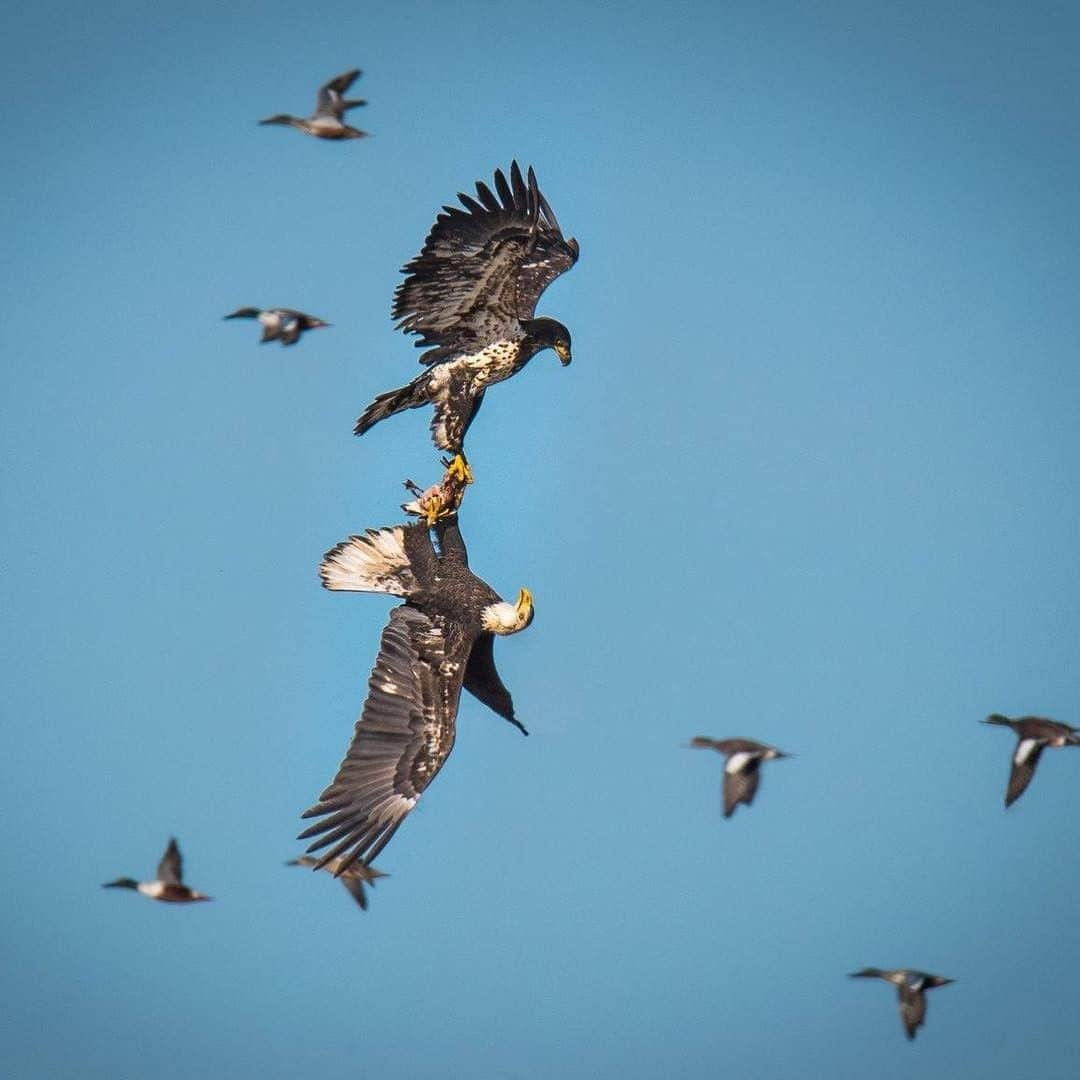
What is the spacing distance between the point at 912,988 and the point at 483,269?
604 cm

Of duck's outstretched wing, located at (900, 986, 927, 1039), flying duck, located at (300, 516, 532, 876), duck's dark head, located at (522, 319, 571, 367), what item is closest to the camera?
flying duck, located at (300, 516, 532, 876)

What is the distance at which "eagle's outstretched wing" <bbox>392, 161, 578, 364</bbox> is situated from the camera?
1881 centimetres

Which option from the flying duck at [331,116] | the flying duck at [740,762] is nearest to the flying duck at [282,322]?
the flying duck at [331,116]

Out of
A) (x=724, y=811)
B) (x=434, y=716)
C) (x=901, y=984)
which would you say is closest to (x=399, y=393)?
(x=434, y=716)

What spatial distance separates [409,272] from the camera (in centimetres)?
1884

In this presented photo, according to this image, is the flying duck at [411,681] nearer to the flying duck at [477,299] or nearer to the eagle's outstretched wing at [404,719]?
the eagle's outstretched wing at [404,719]

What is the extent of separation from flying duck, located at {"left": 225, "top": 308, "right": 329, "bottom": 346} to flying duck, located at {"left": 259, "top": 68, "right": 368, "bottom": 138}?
1.42m

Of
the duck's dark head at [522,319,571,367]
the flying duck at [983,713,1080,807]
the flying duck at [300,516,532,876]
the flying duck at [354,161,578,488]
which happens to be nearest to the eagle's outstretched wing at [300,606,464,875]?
the flying duck at [300,516,532,876]

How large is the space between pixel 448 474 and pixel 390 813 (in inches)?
92.6

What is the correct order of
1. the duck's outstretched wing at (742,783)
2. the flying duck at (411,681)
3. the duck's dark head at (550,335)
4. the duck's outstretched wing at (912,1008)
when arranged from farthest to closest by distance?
the duck's outstretched wing at (912,1008), the duck's dark head at (550,335), the duck's outstretched wing at (742,783), the flying duck at (411,681)

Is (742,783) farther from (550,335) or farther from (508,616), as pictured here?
(550,335)

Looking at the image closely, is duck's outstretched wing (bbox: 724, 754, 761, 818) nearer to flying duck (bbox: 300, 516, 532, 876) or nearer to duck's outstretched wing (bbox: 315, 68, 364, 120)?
flying duck (bbox: 300, 516, 532, 876)

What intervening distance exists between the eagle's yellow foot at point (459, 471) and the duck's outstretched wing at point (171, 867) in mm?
3450

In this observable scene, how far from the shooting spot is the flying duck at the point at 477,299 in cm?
1880
